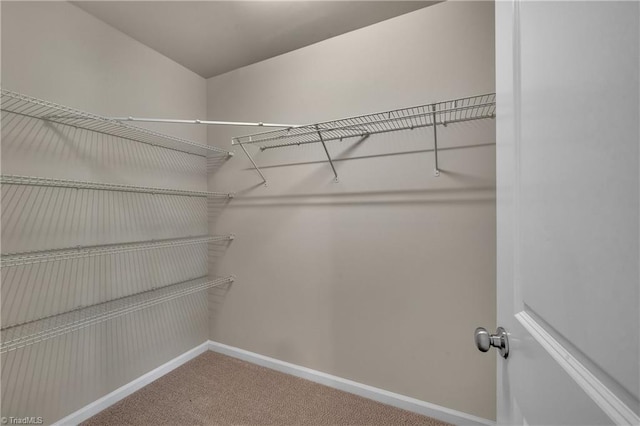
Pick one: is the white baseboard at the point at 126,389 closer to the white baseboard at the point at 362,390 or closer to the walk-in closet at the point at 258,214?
the walk-in closet at the point at 258,214

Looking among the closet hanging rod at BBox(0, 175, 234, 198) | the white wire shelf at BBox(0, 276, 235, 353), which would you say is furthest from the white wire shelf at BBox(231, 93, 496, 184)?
the white wire shelf at BBox(0, 276, 235, 353)

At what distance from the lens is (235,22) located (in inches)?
66.6

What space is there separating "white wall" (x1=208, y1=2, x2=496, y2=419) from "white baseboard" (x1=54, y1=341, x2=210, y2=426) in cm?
36

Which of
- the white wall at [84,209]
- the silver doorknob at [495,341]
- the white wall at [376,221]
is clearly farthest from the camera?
the white wall at [376,221]

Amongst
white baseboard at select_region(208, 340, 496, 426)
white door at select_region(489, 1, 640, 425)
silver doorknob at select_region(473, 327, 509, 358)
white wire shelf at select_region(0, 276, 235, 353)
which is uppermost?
white door at select_region(489, 1, 640, 425)

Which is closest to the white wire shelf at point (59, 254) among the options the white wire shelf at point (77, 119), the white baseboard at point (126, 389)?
the white wire shelf at point (77, 119)

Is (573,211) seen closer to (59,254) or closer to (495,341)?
(495,341)

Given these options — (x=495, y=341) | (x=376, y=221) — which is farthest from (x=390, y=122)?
(x=495, y=341)

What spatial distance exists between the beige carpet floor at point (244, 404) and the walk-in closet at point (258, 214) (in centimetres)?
1

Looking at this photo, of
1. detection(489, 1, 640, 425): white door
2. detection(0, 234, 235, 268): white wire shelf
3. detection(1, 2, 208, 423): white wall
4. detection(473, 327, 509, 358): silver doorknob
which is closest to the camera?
detection(489, 1, 640, 425): white door

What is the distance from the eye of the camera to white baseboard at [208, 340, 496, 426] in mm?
1508

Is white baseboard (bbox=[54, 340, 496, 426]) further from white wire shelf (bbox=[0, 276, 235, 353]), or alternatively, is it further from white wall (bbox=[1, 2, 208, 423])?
white wire shelf (bbox=[0, 276, 235, 353])

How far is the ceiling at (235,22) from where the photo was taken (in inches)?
61.4

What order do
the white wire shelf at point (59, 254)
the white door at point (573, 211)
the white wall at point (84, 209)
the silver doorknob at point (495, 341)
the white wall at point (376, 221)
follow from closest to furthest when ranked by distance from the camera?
the white door at point (573, 211), the silver doorknob at point (495, 341), the white wire shelf at point (59, 254), the white wall at point (84, 209), the white wall at point (376, 221)
